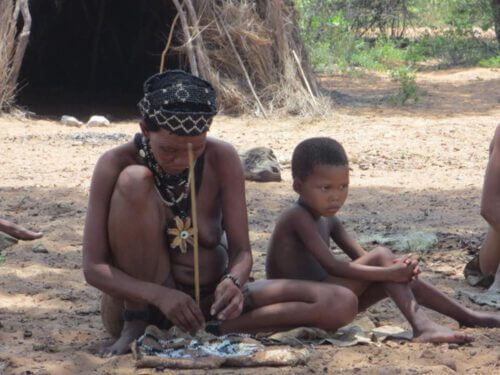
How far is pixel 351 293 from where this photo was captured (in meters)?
3.23

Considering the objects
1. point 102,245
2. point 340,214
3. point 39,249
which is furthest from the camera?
point 340,214

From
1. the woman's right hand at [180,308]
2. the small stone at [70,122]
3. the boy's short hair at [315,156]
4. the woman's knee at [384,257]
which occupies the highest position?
the boy's short hair at [315,156]

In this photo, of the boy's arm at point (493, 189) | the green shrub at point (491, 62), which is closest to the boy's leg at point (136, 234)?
the boy's arm at point (493, 189)

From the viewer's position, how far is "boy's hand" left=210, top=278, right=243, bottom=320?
9.73ft

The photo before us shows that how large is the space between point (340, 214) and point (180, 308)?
9.86 feet

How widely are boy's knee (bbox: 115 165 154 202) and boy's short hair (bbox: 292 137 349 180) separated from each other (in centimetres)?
63

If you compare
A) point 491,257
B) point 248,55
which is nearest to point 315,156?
point 491,257

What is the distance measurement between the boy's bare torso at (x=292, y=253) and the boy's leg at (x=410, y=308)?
0.43 feet

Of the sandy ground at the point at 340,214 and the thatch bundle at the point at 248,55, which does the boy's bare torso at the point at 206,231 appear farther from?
the thatch bundle at the point at 248,55

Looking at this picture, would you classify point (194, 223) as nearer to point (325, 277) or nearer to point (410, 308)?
point (325, 277)

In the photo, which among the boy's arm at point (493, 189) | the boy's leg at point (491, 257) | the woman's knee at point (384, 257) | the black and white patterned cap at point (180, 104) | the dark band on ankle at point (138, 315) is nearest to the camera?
the black and white patterned cap at point (180, 104)

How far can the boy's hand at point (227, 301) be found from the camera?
2.97m

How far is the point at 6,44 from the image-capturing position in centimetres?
998

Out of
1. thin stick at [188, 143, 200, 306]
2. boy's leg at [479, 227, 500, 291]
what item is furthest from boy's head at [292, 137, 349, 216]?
boy's leg at [479, 227, 500, 291]
